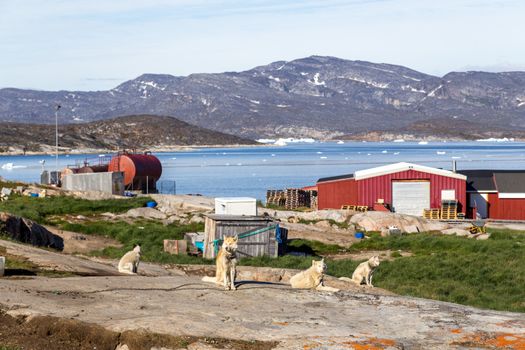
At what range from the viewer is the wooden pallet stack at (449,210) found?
50562 mm

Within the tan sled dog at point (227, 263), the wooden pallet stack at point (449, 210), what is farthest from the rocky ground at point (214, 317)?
the wooden pallet stack at point (449, 210)

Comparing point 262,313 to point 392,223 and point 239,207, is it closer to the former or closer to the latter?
point 239,207

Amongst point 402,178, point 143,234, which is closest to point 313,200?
point 402,178

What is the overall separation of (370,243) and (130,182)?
34.4 meters

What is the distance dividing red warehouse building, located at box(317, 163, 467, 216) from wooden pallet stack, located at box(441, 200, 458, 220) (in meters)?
0.35

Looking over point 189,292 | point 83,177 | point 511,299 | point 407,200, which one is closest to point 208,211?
point 407,200

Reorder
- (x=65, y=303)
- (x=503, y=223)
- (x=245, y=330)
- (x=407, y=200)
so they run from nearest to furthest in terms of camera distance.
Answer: (x=245, y=330)
(x=65, y=303)
(x=503, y=223)
(x=407, y=200)

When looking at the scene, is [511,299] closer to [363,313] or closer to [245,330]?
[363,313]

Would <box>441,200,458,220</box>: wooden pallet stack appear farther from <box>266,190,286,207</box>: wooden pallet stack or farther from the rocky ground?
the rocky ground

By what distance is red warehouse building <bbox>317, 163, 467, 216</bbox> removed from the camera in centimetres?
5122

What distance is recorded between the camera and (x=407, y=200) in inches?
2031

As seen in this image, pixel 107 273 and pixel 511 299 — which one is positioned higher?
pixel 107 273

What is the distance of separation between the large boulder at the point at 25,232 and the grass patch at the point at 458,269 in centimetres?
1217

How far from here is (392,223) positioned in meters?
45.7
